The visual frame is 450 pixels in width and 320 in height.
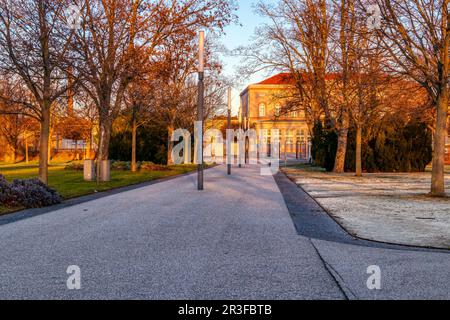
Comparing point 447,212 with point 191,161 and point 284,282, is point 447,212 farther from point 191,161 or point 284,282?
point 191,161

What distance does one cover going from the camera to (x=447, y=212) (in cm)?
1212

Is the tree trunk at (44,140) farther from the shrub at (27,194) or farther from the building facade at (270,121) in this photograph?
the building facade at (270,121)

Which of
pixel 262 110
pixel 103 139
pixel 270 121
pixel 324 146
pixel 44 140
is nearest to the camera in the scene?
pixel 44 140

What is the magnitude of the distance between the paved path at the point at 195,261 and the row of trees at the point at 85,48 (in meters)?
7.45

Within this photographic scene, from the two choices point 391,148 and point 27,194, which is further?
point 391,148

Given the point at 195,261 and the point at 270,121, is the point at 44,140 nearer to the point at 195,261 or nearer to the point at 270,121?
the point at 195,261

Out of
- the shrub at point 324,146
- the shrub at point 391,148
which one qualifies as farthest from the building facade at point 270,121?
the shrub at point 391,148

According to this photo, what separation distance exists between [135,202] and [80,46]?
30.5 ft

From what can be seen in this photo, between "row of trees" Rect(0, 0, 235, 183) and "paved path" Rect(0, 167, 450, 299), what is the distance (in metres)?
7.45

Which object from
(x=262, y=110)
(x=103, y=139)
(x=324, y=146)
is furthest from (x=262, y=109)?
(x=103, y=139)

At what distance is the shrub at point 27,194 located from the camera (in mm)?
12695

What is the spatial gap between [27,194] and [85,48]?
864 cm

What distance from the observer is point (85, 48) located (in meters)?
19.7
